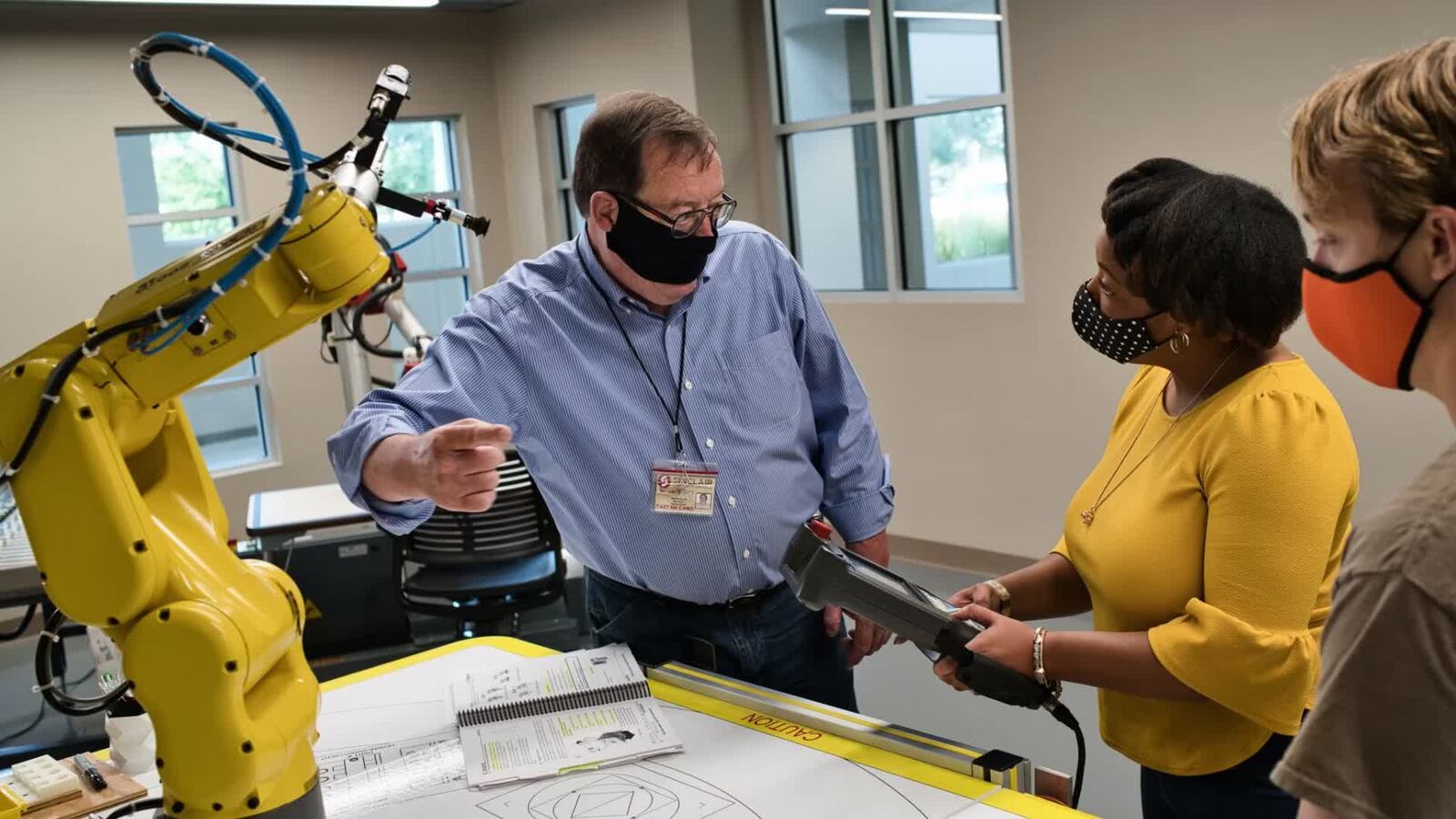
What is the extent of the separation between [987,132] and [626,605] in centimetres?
390

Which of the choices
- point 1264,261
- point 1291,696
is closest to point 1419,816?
point 1291,696

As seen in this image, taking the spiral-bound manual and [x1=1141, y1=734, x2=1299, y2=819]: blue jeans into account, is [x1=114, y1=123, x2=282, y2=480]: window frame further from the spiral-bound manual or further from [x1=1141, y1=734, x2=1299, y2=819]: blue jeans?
[x1=1141, y1=734, x2=1299, y2=819]: blue jeans

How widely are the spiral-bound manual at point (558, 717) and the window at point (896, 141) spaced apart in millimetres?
3871

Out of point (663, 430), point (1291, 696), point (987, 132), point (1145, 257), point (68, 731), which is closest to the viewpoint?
point (1291, 696)

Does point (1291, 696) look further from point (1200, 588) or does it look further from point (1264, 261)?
point (1264, 261)

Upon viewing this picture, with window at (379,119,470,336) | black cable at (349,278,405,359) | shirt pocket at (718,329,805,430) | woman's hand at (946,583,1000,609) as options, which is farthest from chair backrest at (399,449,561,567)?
window at (379,119,470,336)

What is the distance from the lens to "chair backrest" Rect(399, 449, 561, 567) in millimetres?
3846

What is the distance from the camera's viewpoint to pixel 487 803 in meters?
1.47

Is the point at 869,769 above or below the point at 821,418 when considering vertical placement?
below

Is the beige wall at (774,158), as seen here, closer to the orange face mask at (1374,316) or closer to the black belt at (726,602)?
the black belt at (726,602)

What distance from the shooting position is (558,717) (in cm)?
169

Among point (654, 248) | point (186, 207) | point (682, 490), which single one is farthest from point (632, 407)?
point (186, 207)

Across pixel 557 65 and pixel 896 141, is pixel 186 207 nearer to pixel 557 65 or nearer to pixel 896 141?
pixel 557 65

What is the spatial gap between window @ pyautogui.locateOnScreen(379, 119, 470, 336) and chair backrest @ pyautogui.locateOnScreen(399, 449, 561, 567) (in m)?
4.37
